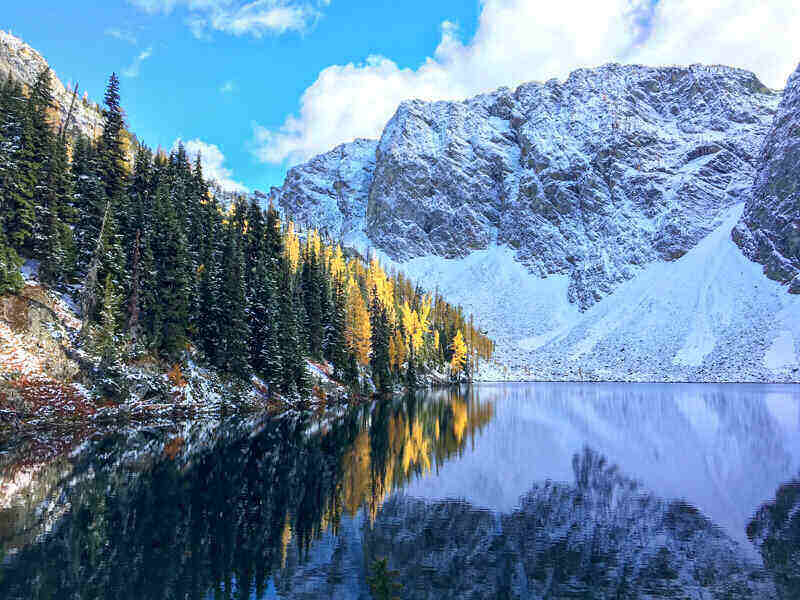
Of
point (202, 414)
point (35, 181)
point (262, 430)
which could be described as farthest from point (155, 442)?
point (35, 181)

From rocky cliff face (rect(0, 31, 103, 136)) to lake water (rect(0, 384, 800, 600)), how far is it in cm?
9028

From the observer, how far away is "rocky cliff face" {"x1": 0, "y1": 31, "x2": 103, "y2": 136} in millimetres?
95125

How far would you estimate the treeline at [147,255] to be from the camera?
3600cm

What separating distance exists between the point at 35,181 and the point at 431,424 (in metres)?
35.9

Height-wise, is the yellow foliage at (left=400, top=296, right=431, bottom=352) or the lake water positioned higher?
the yellow foliage at (left=400, top=296, right=431, bottom=352)

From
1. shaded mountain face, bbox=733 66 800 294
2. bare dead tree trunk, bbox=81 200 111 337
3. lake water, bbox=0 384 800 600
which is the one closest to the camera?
lake water, bbox=0 384 800 600

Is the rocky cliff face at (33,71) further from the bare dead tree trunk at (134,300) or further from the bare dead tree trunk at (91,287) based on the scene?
the bare dead tree trunk at (91,287)

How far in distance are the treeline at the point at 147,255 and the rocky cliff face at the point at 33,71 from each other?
53.2 meters

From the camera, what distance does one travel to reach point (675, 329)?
147250mm

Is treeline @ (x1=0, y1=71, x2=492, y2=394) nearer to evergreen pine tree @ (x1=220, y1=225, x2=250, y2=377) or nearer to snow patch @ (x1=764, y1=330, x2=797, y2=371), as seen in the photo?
evergreen pine tree @ (x1=220, y1=225, x2=250, y2=377)

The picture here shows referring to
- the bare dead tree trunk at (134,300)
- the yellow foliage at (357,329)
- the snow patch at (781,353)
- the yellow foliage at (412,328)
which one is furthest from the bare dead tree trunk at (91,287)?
the snow patch at (781,353)

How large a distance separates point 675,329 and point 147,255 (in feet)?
491

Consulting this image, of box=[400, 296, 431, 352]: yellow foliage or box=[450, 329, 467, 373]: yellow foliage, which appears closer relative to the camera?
box=[400, 296, 431, 352]: yellow foliage

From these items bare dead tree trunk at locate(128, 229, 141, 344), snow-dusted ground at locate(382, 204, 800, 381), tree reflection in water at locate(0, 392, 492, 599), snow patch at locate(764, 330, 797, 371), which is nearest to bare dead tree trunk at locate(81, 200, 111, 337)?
bare dead tree trunk at locate(128, 229, 141, 344)
